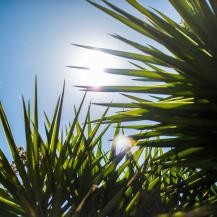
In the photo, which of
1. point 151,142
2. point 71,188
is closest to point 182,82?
point 151,142

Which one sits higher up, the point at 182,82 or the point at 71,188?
the point at 182,82

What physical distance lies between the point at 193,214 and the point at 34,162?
1.22 metres

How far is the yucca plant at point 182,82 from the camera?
5.98 ft

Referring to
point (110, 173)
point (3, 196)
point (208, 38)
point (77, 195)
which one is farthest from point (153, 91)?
point (3, 196)

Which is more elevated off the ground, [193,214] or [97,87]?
[97,87]

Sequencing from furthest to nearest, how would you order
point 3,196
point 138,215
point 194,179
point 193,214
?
point 194,179 → point 3,196 → point 138,215 → point 193,214

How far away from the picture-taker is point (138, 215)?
1754 mm

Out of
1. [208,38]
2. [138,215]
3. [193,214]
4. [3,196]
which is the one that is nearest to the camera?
[193,214]

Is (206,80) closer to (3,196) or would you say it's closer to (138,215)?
(138,215)

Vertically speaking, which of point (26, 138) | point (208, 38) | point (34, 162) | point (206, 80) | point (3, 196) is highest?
point (208, 38)

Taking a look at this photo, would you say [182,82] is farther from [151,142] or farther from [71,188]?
[71,188]

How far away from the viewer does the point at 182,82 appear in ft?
6.52

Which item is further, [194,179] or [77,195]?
[194,179]

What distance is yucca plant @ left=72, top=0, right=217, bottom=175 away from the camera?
5.98ft
